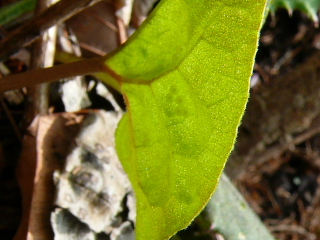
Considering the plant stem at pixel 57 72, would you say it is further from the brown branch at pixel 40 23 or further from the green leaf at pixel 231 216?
the green leaf at pixel 231 216

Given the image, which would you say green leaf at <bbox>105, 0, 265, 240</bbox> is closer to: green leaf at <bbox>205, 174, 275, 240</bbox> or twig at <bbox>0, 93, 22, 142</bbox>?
twig at <bbox>0, 93, 22, 142</bbox>

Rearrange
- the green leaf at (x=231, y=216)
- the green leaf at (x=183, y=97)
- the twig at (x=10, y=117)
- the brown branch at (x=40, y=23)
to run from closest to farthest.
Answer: the green leaf at (x=183, y=97)
the brown branch at (x=40, y=23)
the twig at (x=10, y=117)
the green leaf at (x=231, y=216)

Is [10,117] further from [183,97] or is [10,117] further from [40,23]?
[183,97]

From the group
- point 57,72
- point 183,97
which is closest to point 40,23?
point 57,72

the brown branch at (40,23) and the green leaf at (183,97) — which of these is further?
the brown branch at (40,23)

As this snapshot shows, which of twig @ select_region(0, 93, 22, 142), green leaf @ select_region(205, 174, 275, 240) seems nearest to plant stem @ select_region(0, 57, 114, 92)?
twig @ select_region(0, 93, 22, 142)

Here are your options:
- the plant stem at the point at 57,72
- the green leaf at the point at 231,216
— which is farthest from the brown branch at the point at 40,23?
the green leaf at the point at 231,216

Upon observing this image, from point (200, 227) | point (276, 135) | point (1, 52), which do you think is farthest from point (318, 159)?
point (1, 52)
